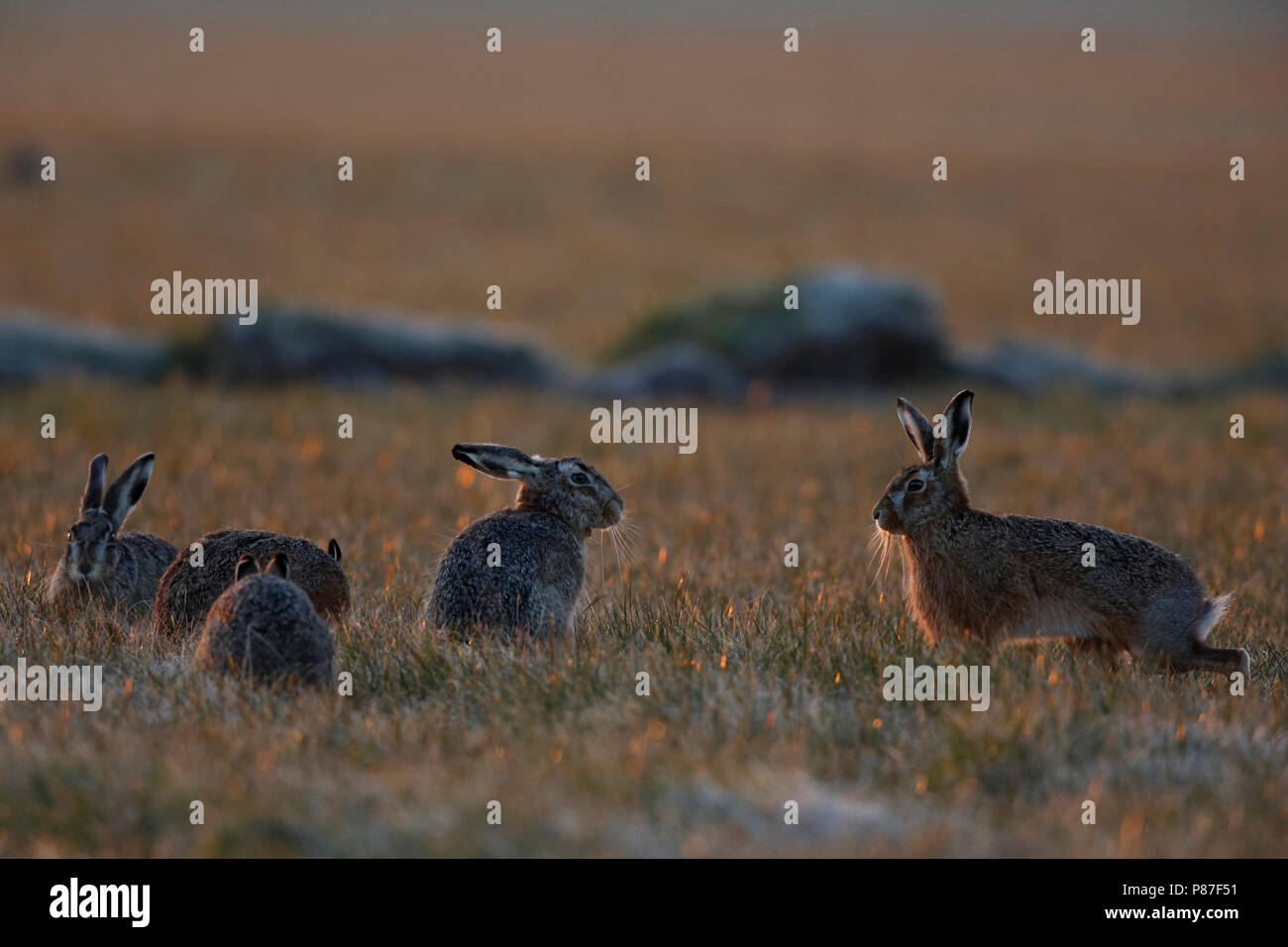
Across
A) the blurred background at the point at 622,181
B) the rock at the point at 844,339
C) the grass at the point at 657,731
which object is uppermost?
the blurred background at the point at 622,181

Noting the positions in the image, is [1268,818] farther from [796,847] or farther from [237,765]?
[237,765]

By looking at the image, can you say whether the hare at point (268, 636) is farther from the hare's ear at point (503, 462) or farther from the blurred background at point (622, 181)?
the blurred background at point (622, 181)

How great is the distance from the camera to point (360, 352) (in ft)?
69.1

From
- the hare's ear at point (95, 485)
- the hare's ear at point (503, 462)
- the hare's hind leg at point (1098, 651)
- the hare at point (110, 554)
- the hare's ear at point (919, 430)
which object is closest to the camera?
the hare's hind leg at point (1098, 651)

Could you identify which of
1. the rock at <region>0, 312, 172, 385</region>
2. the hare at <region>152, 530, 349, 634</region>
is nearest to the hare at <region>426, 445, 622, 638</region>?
the hare at <region>152, 530, 349, 634</region>

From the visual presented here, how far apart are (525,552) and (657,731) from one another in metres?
2.08

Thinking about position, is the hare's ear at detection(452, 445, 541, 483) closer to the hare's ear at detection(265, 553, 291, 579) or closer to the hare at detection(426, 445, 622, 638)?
the hare at detection(426, 445, 622, 638)

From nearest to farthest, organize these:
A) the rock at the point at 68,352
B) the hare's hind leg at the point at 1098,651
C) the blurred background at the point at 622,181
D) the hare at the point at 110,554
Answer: the hare's hind leg at the point at 1098,651 → the hare at the point at 110,554 → the rock at the point at 68,352 → the blurred background at the point at 622,181

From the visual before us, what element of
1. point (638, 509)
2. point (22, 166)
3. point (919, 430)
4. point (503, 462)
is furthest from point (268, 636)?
point (22, 166)

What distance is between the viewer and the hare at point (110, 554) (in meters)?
8.84

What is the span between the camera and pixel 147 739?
20.6ft

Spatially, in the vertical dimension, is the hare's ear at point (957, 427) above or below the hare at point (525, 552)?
above

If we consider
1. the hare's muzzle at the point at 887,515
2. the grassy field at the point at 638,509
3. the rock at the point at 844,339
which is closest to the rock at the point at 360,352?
the grassy field at the point at 638,509

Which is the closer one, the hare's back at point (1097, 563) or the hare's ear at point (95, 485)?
the hare's back at point (1097, 563)
